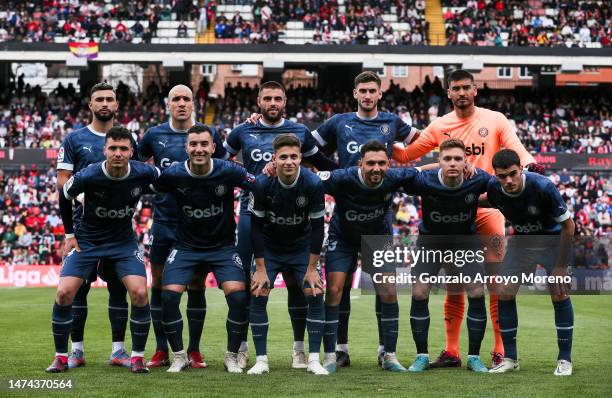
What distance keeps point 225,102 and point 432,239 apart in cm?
2990

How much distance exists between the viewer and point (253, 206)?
9.44 m

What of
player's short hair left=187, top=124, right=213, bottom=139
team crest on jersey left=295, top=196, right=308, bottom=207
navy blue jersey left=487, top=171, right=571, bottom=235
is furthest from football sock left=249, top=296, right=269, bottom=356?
navy blue jersey left=487, top=171, right=571, bottom=235

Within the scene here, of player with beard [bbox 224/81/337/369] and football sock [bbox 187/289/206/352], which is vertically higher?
player with beard [bbox 224/81/337/369]

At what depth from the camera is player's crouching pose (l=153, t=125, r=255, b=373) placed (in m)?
9.38

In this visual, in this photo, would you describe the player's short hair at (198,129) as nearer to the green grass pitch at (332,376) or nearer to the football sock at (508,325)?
the green grass pitch at (332,376)

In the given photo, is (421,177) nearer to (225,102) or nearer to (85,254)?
(85,254)

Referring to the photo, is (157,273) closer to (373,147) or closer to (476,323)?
(373,147)

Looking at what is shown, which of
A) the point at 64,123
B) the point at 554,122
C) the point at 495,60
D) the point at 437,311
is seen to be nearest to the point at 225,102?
the point at 64,123

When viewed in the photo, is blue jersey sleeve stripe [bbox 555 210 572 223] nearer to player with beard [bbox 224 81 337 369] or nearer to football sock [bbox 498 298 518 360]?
football sock [bbox 498 298 518 360]

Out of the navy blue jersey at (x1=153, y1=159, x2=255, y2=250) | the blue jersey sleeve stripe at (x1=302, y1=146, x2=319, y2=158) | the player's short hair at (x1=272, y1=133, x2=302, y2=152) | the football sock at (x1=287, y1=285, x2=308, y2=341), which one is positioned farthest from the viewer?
the blue jersey sleeve stripe at (x1=302, y1=146, x2=319, y2=158)

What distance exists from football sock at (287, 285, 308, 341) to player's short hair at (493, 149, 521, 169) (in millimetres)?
2407

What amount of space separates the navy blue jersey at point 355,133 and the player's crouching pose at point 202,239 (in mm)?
1133

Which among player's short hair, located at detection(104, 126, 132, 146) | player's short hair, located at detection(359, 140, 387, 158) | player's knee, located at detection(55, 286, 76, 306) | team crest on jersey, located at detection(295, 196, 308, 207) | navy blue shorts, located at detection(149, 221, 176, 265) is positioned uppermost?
player's short hair, located at detection(104, 126, 132, 146)

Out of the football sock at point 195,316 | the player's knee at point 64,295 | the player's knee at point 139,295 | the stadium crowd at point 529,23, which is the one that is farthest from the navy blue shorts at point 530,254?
the stadium crowd at point 529,23
